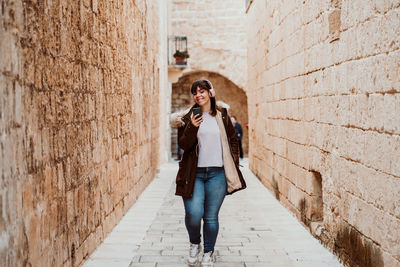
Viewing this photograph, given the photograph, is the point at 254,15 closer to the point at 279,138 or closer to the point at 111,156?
the point at 279,138

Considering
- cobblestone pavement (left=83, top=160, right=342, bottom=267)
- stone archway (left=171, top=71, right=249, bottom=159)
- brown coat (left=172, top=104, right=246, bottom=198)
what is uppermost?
stone archway (left=171, top=71, right=249, bottom=159)

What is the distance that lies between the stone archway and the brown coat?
18553mm

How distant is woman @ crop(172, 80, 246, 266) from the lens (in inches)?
171

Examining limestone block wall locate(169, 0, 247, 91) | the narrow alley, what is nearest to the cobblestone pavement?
the narrow alley

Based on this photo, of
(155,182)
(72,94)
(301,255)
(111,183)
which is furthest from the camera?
(155,182)

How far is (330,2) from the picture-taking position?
17.1ft

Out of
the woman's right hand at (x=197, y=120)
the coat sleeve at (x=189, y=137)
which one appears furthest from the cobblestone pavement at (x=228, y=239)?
the woman's right hand at (x=197, y=120)

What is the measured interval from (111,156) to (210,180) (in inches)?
82.2

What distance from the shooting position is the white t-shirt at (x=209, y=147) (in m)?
4.39

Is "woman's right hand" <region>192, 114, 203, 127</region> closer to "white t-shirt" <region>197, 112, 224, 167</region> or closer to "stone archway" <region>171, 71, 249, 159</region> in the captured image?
"white t-shirt" <region>197, 112, 224, 167</region>

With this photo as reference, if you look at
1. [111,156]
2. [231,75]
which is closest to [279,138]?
[111,156]

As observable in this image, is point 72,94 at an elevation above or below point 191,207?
above

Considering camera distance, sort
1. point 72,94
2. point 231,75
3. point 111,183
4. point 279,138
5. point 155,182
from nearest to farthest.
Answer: point 72,94 < point 111,183 < point 279,138 < point 155,182 < point 231,75

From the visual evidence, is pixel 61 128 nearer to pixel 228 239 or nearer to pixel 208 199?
pixel 208 199
